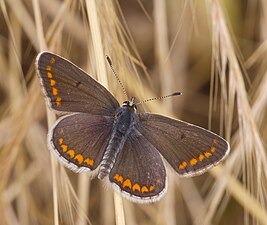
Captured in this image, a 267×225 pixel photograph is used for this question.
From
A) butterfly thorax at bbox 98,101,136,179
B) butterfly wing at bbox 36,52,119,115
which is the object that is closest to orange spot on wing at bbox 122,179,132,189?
butterfly thorax at bbox 98,101,136,179

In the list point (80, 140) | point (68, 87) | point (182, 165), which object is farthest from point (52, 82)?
point (182, 165)

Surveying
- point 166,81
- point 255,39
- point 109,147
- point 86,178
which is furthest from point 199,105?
point 109,147

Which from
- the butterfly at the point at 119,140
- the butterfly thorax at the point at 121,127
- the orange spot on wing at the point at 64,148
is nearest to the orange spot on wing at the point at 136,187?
the butterfly at the point at 119,140

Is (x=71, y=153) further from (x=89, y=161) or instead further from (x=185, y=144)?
(x=185, y=144)

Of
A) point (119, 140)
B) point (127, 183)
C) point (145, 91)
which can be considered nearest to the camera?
point (127, 183)

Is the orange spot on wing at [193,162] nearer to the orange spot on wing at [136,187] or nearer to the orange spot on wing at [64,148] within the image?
the orange spot on wing at [136,187]

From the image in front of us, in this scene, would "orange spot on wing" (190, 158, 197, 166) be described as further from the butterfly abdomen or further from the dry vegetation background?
the butterfly abdomen
